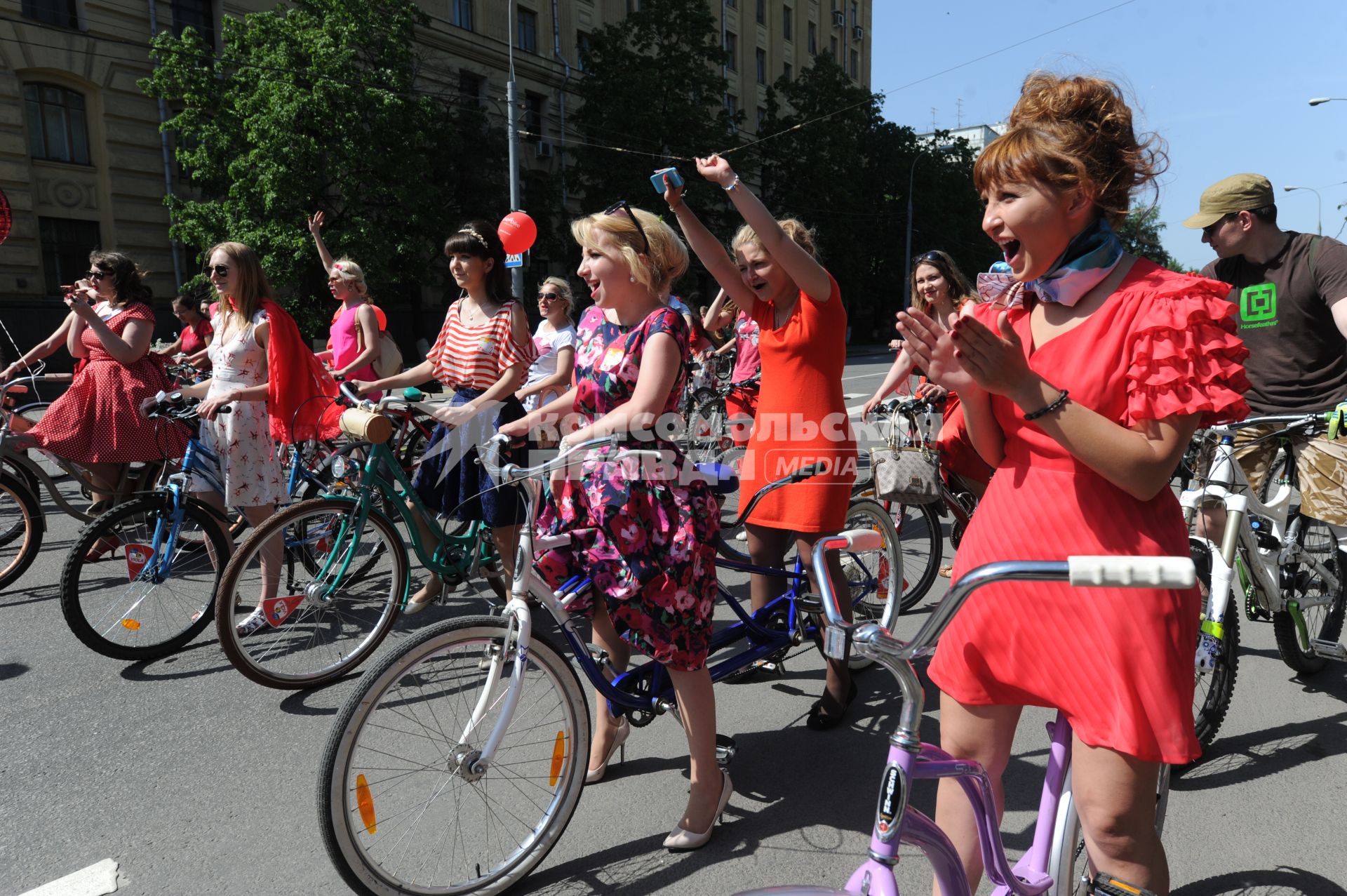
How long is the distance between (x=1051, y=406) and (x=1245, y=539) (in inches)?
90.6

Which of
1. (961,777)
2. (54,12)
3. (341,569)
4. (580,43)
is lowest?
(341,569)

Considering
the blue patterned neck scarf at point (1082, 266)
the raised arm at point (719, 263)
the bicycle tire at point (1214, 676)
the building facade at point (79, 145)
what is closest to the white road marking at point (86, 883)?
the raised arm at point (719, 263)

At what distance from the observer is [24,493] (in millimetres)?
5152

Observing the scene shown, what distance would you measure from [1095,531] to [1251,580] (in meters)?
2.37

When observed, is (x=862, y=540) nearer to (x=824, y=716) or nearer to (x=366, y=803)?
(x=366, y=803)

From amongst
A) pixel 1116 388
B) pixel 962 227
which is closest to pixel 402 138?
pixel 1116 388

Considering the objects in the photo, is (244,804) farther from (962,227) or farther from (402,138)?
(962,227)

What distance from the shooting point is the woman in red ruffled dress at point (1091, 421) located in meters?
1.47

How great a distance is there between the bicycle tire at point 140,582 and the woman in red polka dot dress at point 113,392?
121cm

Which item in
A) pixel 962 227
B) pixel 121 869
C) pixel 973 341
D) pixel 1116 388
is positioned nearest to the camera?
pixel 973 341

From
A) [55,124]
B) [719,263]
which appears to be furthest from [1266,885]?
[55,124]

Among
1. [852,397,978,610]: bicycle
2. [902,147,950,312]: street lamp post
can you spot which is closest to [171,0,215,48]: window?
[902,147,950,312]: street lamp post

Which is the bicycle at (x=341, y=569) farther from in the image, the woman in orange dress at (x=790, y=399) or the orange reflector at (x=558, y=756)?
the orange reflector at (x=558, y=756)

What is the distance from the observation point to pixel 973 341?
1422 mm
